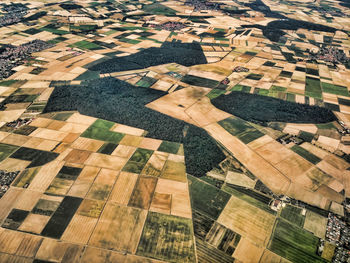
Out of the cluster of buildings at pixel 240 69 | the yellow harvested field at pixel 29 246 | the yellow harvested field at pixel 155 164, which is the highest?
the yellow harvested field at pixel 29 246

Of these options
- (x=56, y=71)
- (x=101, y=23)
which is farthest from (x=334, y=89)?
(x=101, y=23)

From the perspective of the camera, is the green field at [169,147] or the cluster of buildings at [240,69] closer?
the green field at [169,147]

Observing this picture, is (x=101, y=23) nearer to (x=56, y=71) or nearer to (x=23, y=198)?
(x=56, y=71)

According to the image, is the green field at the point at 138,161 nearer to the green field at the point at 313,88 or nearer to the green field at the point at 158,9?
the green field at the point at 313,88

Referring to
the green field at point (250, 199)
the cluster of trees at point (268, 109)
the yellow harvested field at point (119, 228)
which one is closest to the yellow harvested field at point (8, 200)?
the yellow harvested field at point (119, 228)

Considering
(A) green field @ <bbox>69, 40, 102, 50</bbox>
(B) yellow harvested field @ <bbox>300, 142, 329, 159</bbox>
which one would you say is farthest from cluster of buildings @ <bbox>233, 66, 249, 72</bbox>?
(A) green field @ <bbox>69, 40, 102, 50</bbox>

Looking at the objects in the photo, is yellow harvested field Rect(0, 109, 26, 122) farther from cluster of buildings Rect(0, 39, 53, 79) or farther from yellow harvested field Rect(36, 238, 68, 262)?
yellow harvested field Rect(36, 238, 68, 262)

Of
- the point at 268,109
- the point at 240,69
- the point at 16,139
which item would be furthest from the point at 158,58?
the point at 16,139

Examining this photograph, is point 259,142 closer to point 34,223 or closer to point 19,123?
point 34,223
